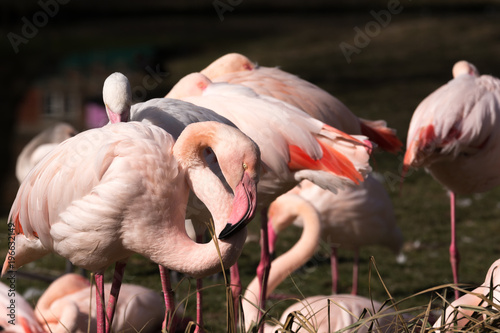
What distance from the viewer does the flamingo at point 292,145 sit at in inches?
125

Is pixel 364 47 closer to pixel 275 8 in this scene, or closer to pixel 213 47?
pixel 213 47

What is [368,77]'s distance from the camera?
11484 millimetres

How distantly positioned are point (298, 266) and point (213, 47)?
1026 cm

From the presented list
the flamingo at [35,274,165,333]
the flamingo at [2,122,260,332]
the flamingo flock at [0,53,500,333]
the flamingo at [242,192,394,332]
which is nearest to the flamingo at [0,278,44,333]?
the flamingo flock at [0,53,500,333]

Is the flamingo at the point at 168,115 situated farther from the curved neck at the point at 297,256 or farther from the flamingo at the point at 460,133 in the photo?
the flamingo at the point at 460,133

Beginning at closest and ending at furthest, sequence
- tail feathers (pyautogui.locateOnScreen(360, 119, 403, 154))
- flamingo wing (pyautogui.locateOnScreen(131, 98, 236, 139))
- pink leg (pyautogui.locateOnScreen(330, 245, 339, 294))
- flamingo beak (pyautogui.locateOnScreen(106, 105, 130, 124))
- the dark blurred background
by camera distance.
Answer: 1. flamingo wing (pyautogui.locateOnScreen(131, 98, 236, 139))
2. flamingo beak (pyautogui.locateOnScreen(106, 105, 130, 124))
3. tail feathers (pyautogui.locateOnScreen(360, 119, 403, 154))
4. pink leg (pyautogui.locateOnScreen(330, 245, 339, 294))
5. the dark blurred background

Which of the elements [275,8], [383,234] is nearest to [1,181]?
[383,234]

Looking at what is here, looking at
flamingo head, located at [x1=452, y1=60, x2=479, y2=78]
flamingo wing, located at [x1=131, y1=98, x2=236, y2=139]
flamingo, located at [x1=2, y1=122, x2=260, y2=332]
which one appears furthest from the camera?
flamingo head, located at [x1=452, y1=60, x2=479, y2=78]

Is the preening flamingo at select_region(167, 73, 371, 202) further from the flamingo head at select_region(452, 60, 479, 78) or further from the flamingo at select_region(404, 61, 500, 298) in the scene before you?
the flamingo head at select_region(452, 60, 479, 78)

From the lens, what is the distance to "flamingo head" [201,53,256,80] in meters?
4.07

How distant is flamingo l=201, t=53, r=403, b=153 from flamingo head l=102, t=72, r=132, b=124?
857 millimetres

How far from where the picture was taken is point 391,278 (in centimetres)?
472

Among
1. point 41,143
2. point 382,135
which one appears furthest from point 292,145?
point 41,143

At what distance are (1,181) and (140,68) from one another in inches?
214
